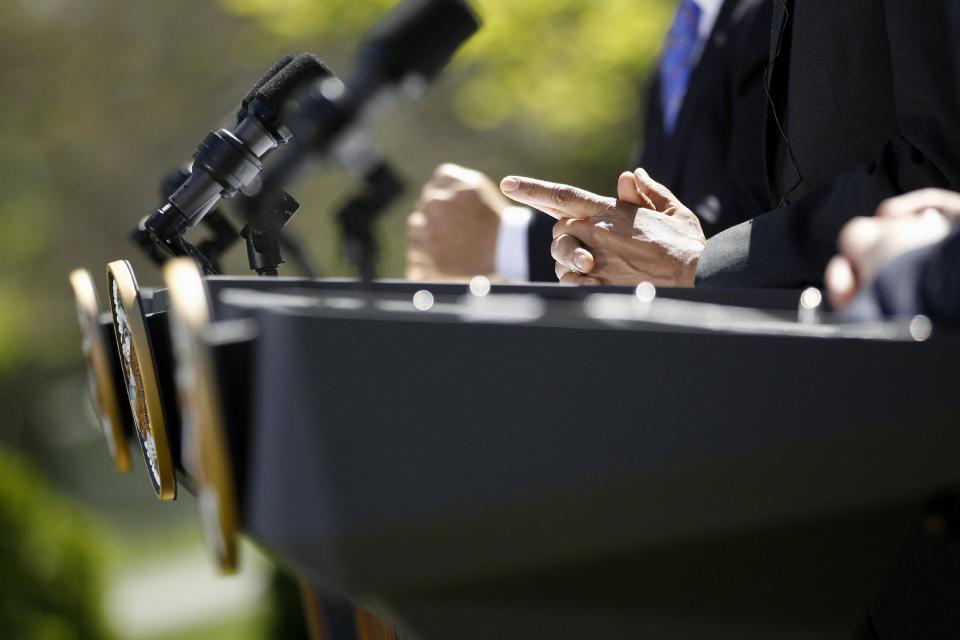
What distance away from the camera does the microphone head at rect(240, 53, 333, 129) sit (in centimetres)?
133

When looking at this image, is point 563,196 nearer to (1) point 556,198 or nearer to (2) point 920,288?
(1) point 556,198

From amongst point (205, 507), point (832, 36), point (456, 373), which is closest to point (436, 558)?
point (456, 373)

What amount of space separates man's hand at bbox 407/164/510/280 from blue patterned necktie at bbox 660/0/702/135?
517 mm

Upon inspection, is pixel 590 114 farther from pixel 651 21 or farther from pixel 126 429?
pixel 126 429

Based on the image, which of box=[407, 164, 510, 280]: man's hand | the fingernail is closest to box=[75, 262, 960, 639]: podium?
the fingernail

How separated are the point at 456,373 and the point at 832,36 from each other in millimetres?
1151

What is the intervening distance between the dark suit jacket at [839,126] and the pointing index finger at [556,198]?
26 centimetres

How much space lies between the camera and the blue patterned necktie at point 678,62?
2.86 m

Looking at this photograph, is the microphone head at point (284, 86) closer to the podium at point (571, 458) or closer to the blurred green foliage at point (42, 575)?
the podium at point (571, 458)

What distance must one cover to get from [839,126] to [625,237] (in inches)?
14.4

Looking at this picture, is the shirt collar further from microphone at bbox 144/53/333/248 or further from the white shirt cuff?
microphone at bbox 144/53/333/248

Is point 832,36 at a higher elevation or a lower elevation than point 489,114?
higher

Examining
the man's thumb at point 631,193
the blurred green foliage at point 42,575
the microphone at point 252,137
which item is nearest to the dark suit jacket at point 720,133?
the man's thumb at point 631,193

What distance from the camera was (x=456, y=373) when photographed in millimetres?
743
